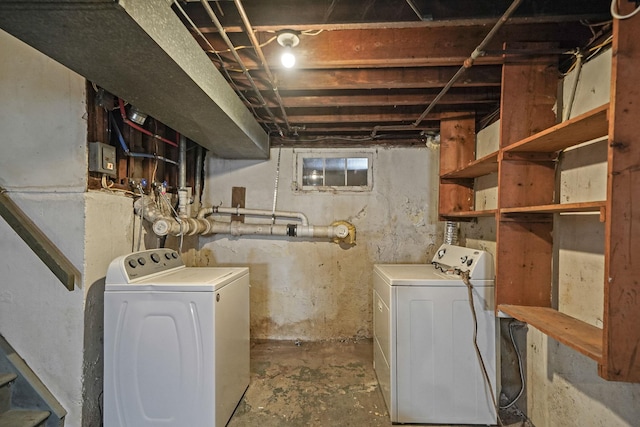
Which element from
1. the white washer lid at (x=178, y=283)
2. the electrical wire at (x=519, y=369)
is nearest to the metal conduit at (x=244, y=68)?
the white washer lid at (x=178, y=283)

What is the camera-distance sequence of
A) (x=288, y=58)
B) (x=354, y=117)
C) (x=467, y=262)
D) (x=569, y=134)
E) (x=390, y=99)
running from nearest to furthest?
(x=569, y=134) → (x=288, y=58) → (x=467, y=262) → (x=390, y=99) → (x=354, y=117)

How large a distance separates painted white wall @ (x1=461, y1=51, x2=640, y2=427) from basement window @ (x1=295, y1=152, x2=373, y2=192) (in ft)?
5.45

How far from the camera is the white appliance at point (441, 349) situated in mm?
1716

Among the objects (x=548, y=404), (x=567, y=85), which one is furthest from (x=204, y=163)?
(x=548, y=404)

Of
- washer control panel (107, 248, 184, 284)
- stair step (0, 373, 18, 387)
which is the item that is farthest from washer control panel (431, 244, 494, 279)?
stair step (0, 373, 18, 387)

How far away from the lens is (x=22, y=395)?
1.55m

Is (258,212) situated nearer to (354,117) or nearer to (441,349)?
(354,117)

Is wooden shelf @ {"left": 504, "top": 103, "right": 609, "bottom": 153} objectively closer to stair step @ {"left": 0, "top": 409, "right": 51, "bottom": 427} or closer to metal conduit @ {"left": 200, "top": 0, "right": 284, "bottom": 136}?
metal conduit @ {"left": 200, "top": 0, "right": 284, "bottom": 136}

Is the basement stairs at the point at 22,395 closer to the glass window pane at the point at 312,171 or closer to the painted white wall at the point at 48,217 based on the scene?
the painted white wall at the point at 48,217

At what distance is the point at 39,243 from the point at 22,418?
92cm

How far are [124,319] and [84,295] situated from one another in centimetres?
26

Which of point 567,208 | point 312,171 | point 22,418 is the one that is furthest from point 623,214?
point 22,418

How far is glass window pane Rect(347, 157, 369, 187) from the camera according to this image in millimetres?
2932

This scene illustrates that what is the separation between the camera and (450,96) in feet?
6.48
